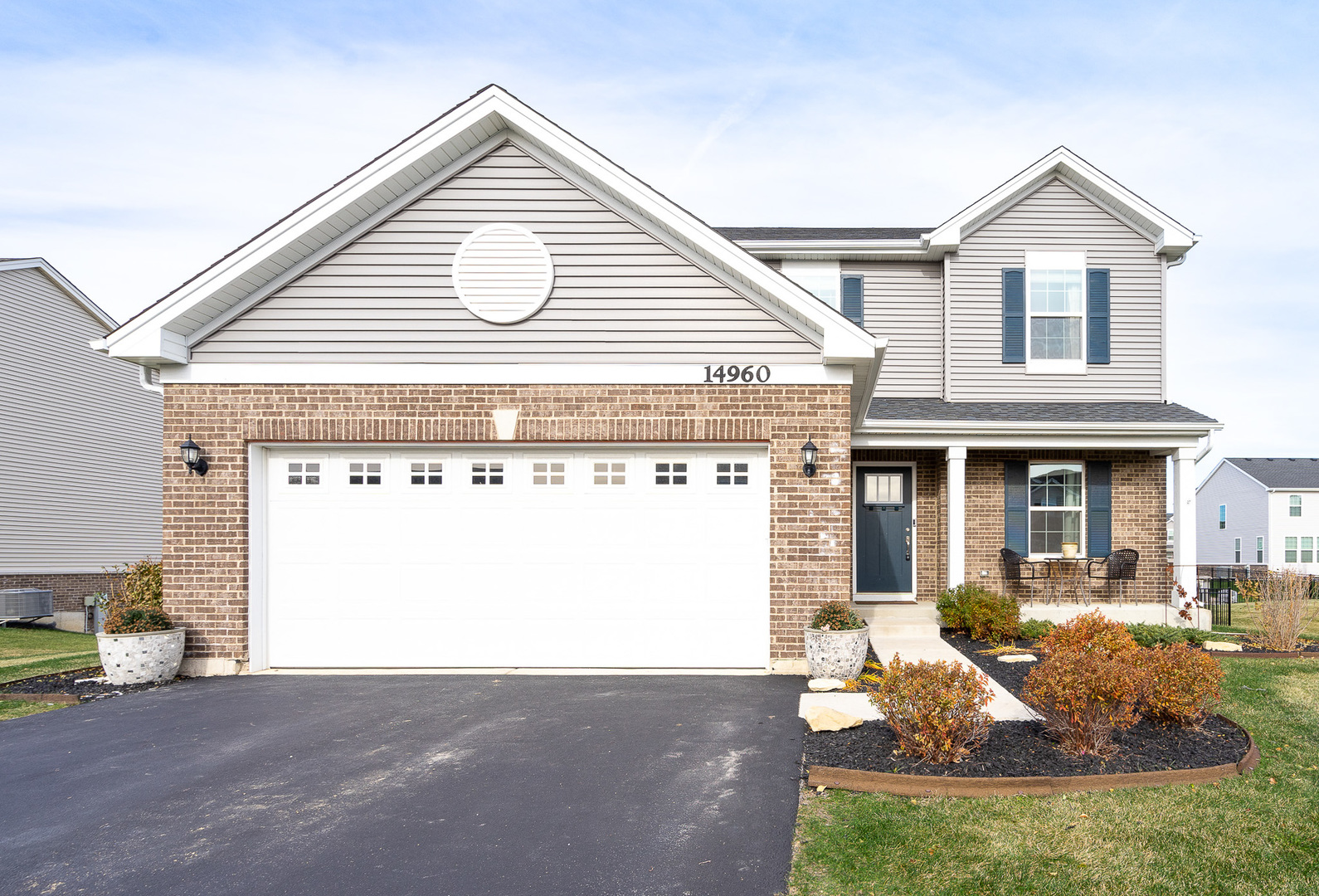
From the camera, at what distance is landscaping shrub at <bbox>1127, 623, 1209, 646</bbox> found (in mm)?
10352

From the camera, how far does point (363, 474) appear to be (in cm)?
934

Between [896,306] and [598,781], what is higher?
[896,306]

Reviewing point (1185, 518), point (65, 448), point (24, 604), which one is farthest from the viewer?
point (65, 448)

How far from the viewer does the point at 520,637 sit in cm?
921

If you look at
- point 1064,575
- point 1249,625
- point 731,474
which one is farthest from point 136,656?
point 1249,625

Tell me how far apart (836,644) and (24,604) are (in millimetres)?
18208

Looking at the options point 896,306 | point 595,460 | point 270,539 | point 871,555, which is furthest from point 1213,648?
point 270,539

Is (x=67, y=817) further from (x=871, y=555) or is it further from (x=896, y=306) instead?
(x=896, y=306)

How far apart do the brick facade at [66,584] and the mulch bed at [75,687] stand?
10.3m

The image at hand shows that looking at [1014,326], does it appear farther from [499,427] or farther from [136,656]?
[136,656]

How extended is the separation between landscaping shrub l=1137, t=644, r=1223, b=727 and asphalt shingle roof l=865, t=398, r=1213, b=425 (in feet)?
22.2

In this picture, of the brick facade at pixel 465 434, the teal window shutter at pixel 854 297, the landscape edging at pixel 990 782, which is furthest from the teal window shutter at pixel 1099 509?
the landscape edging at pixel 990 782

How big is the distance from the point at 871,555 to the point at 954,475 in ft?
7.05

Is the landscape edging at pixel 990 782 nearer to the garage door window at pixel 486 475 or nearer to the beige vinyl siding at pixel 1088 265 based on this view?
the garage door window at pixel 486 475
